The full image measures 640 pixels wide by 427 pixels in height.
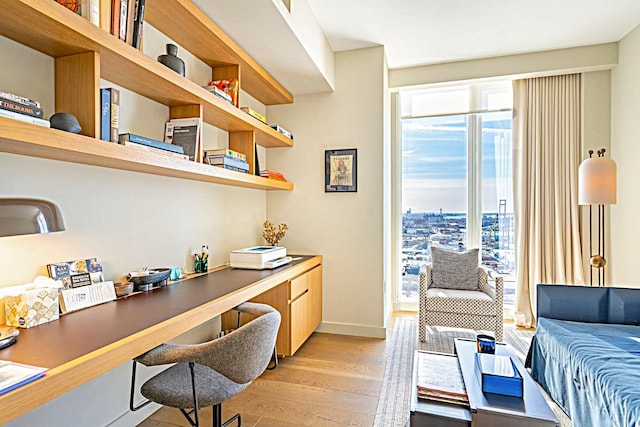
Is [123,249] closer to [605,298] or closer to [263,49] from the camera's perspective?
[263,49]

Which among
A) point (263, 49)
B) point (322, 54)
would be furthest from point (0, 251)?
point (322, 54)

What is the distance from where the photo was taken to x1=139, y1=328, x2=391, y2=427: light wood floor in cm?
195

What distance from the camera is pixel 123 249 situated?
5.86ft

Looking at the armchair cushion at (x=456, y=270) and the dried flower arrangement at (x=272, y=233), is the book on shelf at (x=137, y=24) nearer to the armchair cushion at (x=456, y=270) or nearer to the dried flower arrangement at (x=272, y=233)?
the dried flower arrangement at (x=272, y=233)

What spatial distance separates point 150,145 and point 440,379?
1871mm

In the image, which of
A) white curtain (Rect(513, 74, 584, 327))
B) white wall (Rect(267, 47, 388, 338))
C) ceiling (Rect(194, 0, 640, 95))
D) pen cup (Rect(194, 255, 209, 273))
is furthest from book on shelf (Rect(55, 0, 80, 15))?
white curtain (Rect(513, 74, 584, 327))

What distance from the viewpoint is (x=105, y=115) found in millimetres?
1453

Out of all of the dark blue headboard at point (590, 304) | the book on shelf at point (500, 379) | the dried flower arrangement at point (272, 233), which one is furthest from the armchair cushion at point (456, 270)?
the book on shelf at point (500, 379)

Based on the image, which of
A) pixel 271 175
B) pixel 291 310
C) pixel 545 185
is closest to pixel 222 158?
pixel 271 175

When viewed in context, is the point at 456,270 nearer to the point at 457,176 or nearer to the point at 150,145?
the point at 457,176

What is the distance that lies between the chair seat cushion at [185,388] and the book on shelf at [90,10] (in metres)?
1.48

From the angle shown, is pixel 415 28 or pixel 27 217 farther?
pixel 415 28

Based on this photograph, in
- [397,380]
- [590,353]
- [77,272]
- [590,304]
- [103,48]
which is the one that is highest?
[103,48]

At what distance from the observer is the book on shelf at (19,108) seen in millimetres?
1032
